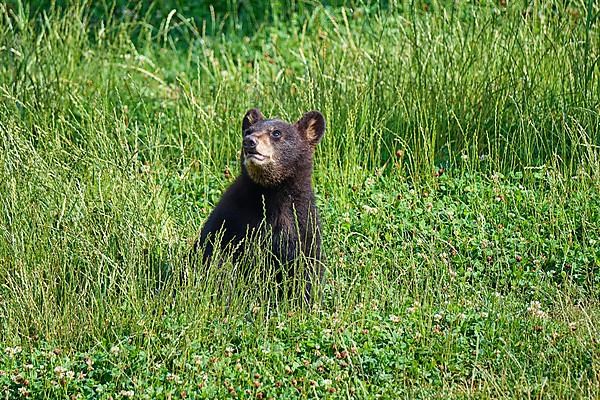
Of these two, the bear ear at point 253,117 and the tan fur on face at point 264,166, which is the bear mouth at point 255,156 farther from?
the bear ear at point 253,117

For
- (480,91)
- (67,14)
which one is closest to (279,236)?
(480,91)

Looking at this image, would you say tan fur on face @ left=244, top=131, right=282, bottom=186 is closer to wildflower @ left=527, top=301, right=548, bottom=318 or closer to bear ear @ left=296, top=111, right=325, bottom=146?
bear ear @ left=296, top=111, right=325, bottom=146

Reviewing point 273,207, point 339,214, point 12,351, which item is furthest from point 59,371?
point 339,214

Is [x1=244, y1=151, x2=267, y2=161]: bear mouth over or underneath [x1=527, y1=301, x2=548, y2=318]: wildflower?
over

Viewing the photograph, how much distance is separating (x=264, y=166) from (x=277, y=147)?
20 cm

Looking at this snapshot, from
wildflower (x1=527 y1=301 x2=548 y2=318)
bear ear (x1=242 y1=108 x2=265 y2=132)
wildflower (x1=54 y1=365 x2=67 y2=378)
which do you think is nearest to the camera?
wildflower (x1=54 y1=365 x2=67 y2=378)

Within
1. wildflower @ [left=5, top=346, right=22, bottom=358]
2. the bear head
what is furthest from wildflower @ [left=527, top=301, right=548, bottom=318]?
wildflower @ [left=5, top=346, right=22, bottom=358]

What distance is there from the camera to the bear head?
22.9 ft

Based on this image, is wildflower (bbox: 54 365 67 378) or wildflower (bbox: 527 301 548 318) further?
wildflower (bbox: 527 301 548 318)

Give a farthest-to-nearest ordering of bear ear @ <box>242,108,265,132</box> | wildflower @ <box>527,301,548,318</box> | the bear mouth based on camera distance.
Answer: bear ear @ <box>242,108,265,132</box> < the bear mouth < wildflower @ <box>527,301,548,318</box>

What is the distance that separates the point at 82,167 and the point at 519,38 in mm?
3566

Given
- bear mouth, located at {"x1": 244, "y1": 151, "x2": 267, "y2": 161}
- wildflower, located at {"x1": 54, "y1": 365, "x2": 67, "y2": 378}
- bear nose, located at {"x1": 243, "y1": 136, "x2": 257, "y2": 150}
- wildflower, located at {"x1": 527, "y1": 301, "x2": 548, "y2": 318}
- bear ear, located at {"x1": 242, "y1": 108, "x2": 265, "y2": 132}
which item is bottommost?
wildflower, located at {"x1": 527, "y1": 301, "x2": 548, "y2": 318}

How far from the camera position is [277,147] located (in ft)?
23.3

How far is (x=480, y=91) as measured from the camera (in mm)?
8961
